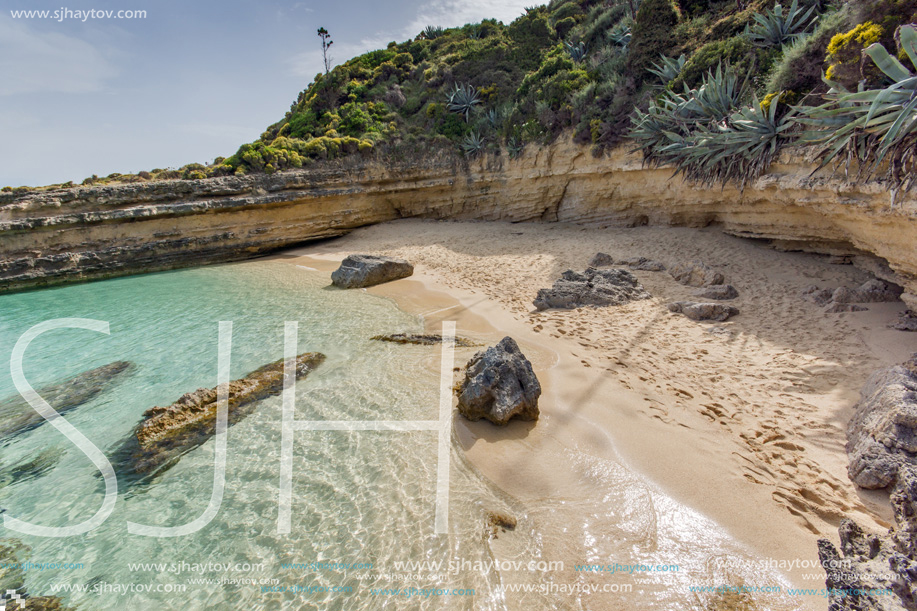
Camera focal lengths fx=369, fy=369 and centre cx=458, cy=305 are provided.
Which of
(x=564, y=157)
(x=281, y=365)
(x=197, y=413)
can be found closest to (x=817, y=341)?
(x=281, y=365)

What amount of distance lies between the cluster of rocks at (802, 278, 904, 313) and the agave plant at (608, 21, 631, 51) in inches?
547

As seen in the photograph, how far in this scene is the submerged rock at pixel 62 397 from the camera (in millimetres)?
5391

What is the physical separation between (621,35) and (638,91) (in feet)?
16.3

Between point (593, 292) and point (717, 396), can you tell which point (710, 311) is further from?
point (717, 396)

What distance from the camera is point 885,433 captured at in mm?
3225

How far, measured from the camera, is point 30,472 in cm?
438

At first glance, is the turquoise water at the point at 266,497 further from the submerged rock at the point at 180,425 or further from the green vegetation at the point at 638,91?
the green vegetation at the point at 638,91

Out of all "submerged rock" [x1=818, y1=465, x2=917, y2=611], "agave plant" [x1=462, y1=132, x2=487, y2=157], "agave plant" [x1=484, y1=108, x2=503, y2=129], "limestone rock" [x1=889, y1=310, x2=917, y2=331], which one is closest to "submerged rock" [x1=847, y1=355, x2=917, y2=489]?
"submerged rock" [x1=818, y1=465, x2=917, y2=611]

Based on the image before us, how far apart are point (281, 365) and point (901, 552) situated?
6815mm

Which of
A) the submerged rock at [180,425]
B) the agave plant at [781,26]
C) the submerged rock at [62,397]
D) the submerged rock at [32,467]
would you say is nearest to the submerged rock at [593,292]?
the submerged rock at [180,425]

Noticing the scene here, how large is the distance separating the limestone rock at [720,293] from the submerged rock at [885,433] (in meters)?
3.80

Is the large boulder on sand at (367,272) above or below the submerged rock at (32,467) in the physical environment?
above

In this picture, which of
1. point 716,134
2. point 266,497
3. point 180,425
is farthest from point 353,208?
point 266,497

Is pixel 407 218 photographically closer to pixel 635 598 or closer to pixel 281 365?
pixel 281 365
